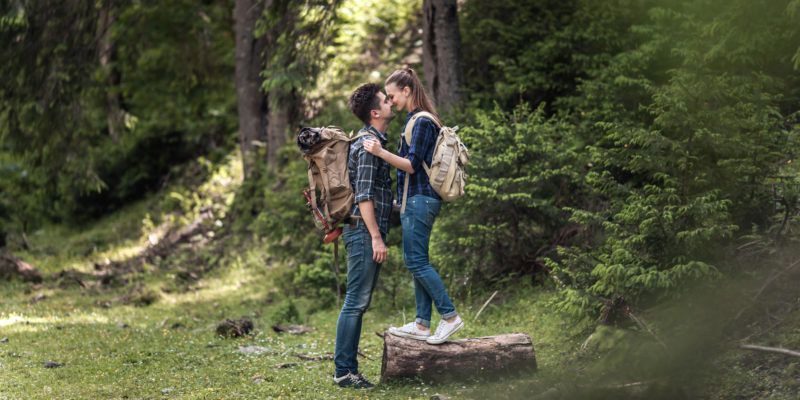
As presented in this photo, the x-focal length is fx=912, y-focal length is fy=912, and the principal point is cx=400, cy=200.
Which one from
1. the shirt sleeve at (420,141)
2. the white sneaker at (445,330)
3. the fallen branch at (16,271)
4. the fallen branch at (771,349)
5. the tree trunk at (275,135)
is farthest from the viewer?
the tree trunk at (275,135)

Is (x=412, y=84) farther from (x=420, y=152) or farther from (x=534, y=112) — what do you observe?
(x=534, y=112)

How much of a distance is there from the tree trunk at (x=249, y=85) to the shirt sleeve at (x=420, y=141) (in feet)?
38.0

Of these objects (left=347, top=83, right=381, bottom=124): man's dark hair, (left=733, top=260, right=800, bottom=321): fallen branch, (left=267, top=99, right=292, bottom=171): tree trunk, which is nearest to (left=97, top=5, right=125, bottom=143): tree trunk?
(left=267, top=99, right=292, bottom=171): tree trunk

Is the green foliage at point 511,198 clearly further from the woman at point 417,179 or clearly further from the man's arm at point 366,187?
the man's arm at point 366,187

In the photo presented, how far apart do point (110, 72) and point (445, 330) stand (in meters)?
19.1

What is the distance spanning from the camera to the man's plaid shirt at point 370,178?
7055 millimetres

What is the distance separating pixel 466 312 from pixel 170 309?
5.27 meters

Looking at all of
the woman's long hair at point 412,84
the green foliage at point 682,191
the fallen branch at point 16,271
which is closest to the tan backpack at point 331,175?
the woman's long hair at point 412,84

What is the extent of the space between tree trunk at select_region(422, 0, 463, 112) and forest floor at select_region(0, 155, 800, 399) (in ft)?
10.9

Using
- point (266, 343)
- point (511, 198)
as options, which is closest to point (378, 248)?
point (511, 198)

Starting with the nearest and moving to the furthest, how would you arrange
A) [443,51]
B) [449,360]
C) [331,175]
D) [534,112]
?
[331,175]
[449,360]
[534,112]
[443,51]

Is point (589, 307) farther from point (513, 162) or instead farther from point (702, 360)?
point (513, 162)

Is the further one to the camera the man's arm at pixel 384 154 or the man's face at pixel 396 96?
the man's face at pixel 396 96

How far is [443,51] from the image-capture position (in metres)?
13.3
